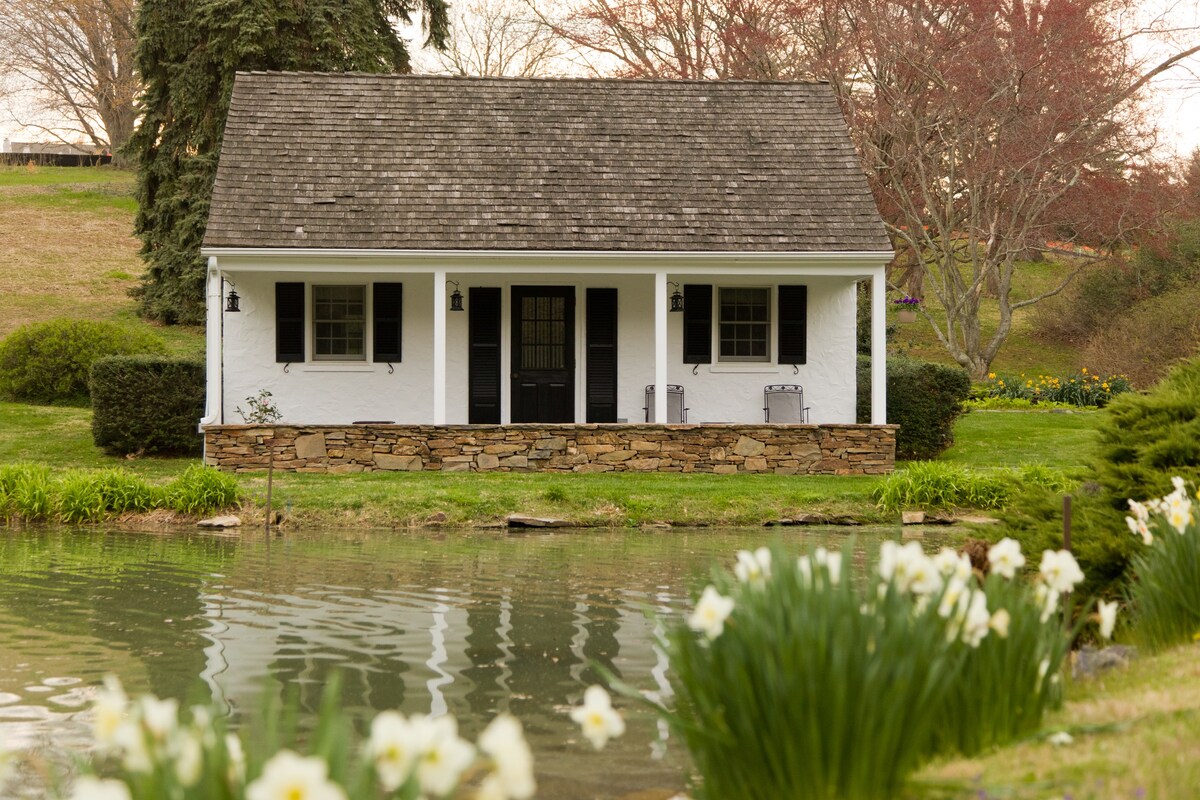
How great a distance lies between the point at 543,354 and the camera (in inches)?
813

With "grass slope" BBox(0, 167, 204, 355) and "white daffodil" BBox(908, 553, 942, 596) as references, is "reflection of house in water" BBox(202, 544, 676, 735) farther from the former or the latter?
"grass slope" BBox(0, 167, 204, 355)

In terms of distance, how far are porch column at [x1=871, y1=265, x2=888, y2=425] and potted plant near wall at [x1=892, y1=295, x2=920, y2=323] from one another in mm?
13107

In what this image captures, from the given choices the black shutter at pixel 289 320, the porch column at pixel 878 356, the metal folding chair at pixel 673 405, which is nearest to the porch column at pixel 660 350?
the metal folding chair at pixel 673 405

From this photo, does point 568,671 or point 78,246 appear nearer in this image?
point 568,671

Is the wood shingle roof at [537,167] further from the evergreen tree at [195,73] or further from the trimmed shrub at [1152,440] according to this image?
the trimmed shrub at [1152,440]

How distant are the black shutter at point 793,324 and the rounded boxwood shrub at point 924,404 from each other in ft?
4.78

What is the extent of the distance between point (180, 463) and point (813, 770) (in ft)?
52.3

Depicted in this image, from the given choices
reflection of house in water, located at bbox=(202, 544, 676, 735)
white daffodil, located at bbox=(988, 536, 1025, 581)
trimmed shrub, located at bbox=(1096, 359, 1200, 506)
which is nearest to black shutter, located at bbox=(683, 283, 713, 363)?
reflection of house in water, located at bbox=(202, 544, 676, 735)

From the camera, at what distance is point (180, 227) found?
31.2 meters

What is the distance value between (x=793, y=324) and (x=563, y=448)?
4.75 m

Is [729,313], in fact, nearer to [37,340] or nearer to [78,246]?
[37,340]

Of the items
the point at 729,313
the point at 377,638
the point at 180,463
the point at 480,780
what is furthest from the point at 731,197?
the point at 480,780

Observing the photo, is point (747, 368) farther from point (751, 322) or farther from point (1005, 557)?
point (1005, 557)

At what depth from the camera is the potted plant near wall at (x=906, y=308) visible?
32.2 meters
